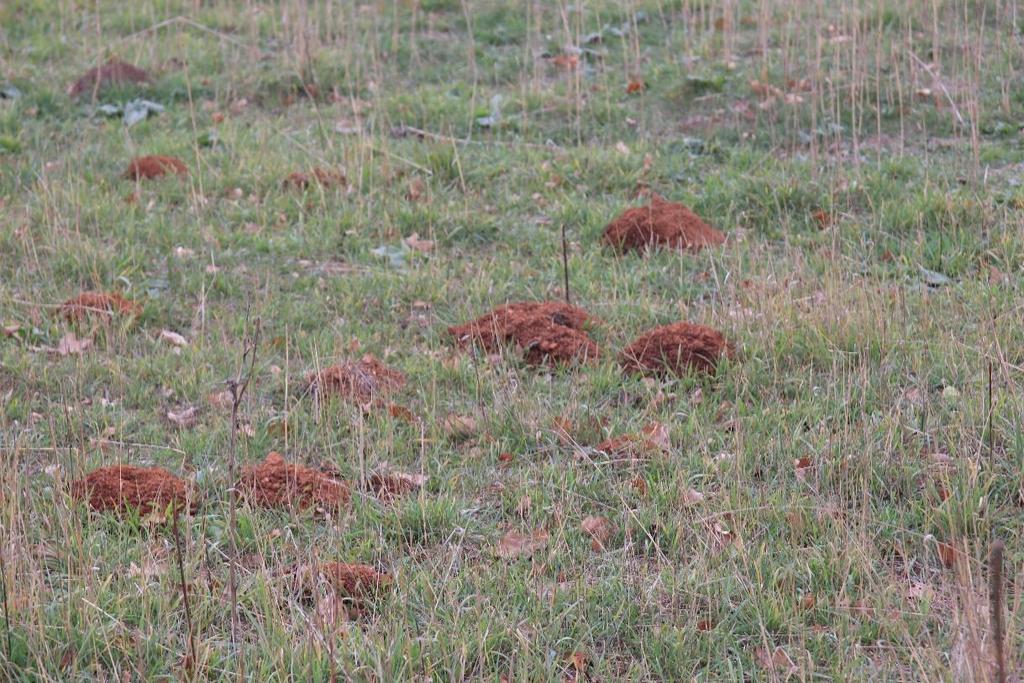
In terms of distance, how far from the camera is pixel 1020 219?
582cm

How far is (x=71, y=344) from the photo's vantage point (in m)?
5.20

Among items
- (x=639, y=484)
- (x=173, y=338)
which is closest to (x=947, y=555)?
(x=639, y=484)

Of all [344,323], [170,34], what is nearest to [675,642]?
[344,323]

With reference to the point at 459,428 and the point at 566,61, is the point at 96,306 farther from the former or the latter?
the point at 566,61

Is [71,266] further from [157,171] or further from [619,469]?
[619,469]

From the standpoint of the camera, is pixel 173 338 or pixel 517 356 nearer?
pixel 517 356

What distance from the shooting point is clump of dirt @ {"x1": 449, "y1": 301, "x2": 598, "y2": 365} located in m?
4.95

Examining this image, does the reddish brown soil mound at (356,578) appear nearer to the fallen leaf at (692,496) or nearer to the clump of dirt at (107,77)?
the fallen leaf at (692,496)

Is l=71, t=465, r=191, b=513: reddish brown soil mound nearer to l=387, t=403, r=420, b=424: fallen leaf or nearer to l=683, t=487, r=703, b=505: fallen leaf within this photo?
l=387, t=403, r=420, b=424: fallen leaf

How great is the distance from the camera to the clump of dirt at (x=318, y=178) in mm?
7016

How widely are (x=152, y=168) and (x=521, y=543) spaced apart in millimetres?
4494

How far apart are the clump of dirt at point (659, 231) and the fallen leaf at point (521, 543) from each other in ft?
8.61

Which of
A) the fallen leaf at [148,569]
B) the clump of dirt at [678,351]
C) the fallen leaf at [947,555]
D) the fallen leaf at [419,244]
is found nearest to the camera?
the fallen leaf at [148,569]

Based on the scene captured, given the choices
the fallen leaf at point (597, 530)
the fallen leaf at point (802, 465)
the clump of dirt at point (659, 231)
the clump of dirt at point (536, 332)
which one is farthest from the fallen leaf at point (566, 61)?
the fallen leaf at point (597, 530)
